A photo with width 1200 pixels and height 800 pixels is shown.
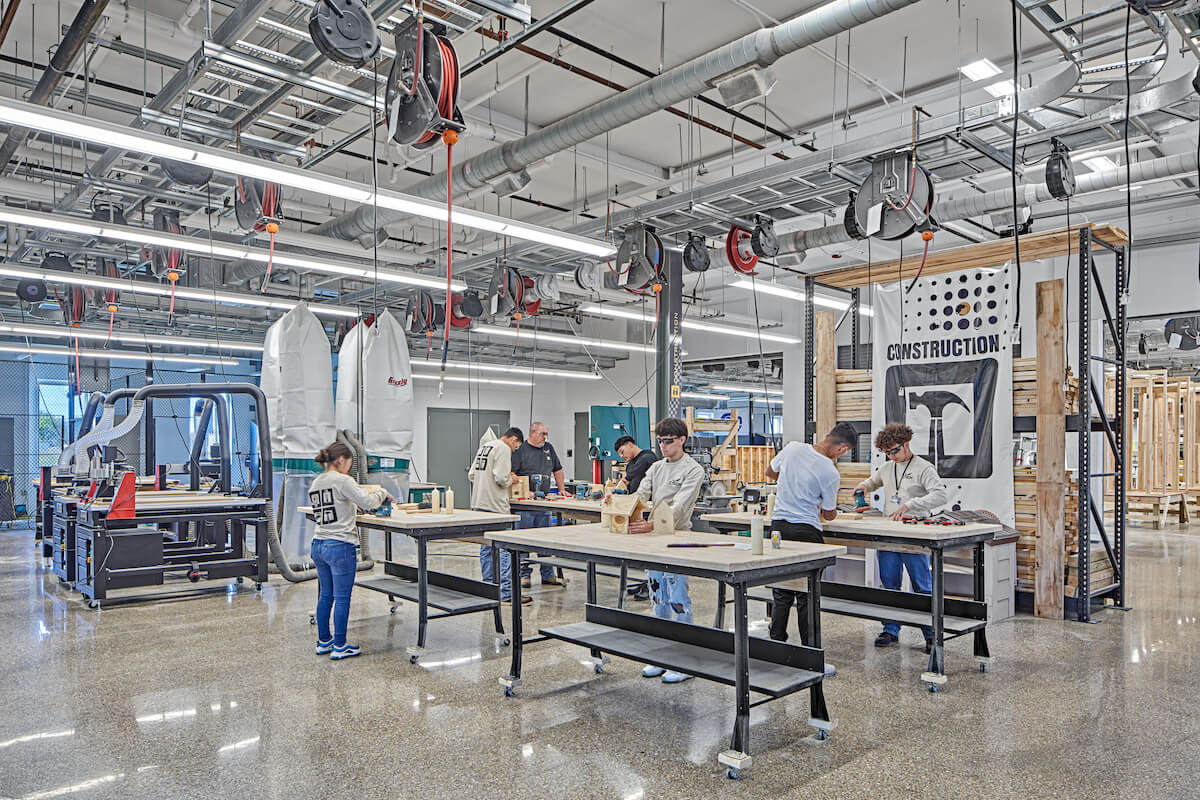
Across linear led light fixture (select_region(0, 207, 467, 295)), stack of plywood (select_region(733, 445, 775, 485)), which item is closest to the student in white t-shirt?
linear led light fixture (select_region(0, 207, 467, 295))

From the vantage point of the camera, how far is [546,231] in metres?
6.76

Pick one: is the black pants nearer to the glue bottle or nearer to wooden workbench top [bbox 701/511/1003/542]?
wooden workbench top [bbox 701/511/1003/542]

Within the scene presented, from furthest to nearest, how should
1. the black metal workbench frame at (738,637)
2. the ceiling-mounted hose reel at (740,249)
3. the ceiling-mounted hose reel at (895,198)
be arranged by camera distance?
the ceiling-mounted hose reel at (740,249), the ceiling-mounted hose reel at (895,198), the black metal workbench frame at (738,637)

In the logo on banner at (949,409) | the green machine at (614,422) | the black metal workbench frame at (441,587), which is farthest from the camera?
the green machine at (614,422)

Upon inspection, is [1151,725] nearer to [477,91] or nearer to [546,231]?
[546,231]

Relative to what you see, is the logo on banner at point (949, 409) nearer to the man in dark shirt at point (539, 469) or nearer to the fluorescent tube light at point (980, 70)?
the fluorescent tube light at point (980, 70)

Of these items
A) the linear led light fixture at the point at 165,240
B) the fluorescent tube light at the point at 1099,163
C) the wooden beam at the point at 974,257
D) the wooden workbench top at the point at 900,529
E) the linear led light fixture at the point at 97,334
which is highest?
the fluorescent tube light at the point at 1099,163

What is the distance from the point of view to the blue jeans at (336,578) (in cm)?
520

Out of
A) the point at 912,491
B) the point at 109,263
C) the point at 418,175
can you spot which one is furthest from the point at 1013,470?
the point at 109,263

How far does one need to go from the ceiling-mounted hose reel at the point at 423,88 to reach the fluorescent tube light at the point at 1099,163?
6995mm

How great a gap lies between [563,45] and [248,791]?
19.2ft

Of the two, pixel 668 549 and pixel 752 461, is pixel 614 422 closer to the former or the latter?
pixel 752 461

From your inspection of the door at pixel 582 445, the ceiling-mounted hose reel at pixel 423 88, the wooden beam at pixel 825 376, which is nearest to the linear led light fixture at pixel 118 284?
the ceiling-mounted hose reel at pixel 423 88

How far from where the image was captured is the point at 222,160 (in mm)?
5176
